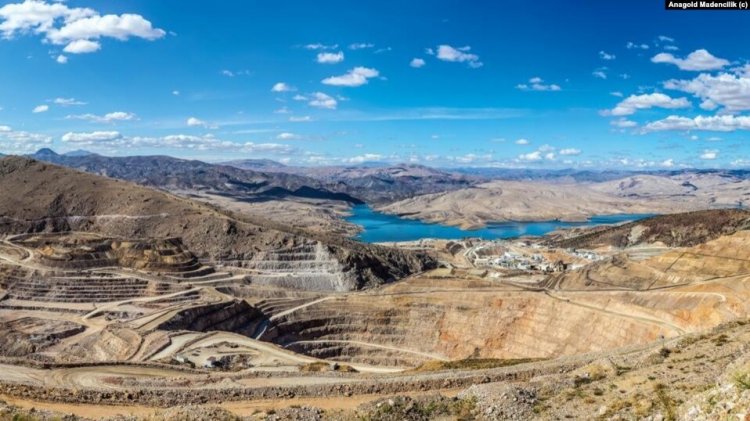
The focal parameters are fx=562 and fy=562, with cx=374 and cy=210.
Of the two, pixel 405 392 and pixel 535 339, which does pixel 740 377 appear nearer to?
pixel 405 392

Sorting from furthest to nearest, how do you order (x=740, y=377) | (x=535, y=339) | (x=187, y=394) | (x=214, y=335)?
1. (x=535, y=339)
2. (x=214, y=335)
3. (x=187, y=394)
4. (x=740, y=377)

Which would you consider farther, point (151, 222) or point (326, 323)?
point (151, 222)

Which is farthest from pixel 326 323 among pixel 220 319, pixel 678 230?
pixel 678 230

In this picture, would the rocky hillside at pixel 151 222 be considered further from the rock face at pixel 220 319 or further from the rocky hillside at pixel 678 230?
the rocky hillside at pixel 678 230

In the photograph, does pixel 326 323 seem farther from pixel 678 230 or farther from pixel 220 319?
pixel 678 230

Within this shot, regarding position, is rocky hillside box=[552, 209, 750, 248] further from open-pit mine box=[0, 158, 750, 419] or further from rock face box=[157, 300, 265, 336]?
rock face box=[157, 300, 265, 336]

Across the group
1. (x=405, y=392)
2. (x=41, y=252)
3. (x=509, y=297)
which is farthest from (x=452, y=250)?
(x=405, y=392)
